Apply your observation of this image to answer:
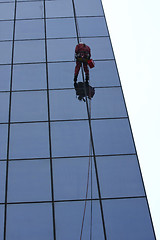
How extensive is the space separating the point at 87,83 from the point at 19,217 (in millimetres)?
3576

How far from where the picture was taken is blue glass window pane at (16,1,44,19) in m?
11.2

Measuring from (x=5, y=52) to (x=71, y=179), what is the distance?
418cm

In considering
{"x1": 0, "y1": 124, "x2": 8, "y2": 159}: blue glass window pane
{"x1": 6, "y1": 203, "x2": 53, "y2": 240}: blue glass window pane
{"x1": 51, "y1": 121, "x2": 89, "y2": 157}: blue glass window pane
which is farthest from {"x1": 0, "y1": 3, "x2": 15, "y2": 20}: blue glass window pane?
{"x1": 6, "y1": 203, "x2": 53, "y2": 240}: blue glass window pane

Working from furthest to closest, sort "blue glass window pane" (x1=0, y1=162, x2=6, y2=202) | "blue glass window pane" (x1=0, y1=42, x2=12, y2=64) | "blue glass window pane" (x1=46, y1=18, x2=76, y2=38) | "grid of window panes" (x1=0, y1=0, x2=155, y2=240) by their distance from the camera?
"blue glass window pane" (x1=46, y1=18, x2=76, y2=38) → "blue glass window pane" (x1=0, y1=42, x2=12, y2=64) → "blue glass window pane" (x1=0, y1=162, x2=6, y2=202) → "grid of window panes" (x1=0, y1=0, x2=155, y2=240)

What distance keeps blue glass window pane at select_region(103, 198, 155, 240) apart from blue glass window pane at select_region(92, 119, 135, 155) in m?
1.14

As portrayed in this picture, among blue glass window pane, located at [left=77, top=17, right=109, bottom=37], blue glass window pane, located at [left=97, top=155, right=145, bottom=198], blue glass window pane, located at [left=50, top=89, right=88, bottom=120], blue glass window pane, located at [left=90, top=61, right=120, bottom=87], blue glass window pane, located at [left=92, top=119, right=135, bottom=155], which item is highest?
blue glass window pane, located at [left=77, top=17, right=109, bottom=37]

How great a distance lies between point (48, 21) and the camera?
10953 mm

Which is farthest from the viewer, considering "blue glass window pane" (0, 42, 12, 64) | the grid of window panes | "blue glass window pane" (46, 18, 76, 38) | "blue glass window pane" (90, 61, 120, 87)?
"blue glass window pane" (46, 18, 76, 38)

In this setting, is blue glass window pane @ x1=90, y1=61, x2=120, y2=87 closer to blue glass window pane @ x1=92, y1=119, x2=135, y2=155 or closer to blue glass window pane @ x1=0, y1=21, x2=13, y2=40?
blue glass window pane @ x1=92, y1=119, x2=135, y2=155

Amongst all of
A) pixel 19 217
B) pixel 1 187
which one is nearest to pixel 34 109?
pixel 1 187

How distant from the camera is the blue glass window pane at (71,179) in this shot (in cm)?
738

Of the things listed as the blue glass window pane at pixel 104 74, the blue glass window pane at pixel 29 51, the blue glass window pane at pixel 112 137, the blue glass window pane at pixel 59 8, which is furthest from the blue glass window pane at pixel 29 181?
the blue glass window pane at pixel 59 8

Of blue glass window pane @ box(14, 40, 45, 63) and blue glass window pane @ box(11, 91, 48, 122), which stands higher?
blue glass window pane @ box(14, 40, 45, 63)

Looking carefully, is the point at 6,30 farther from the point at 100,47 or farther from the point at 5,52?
the point at 100,47
